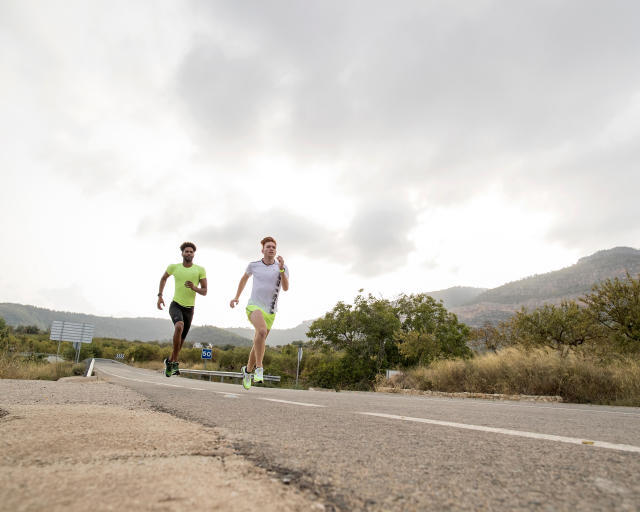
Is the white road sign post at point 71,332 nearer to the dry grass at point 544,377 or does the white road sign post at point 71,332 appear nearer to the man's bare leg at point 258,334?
the dry grass at point 544,377

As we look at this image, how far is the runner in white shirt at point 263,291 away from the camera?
22.3 ft

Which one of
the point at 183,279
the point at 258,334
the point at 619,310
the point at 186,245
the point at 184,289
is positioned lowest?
the point at 258,334

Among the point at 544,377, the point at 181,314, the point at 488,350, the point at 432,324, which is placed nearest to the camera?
the point at 181,314

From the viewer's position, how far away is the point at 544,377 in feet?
43.4

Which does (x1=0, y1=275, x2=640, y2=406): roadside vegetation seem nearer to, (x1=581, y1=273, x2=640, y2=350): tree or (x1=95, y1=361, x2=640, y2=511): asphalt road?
(x1=581, y1=273, x2=640, y2=350): tree

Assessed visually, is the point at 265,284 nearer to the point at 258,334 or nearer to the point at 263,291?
the point at 263,291

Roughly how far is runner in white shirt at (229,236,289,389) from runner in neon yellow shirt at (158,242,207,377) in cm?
114

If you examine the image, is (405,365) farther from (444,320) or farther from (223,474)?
(223,474)

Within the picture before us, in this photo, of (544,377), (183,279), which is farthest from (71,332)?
(544,377)

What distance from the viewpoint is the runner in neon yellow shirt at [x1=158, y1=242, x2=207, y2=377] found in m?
7.49

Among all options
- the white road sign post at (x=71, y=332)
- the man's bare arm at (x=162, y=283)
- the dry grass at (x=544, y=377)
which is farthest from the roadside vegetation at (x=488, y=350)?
the white road sign post at (x=71, y=332)

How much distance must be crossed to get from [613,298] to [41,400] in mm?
21059

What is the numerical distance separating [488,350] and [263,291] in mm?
17922

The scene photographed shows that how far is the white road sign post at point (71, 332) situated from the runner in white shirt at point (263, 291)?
56524 mm
